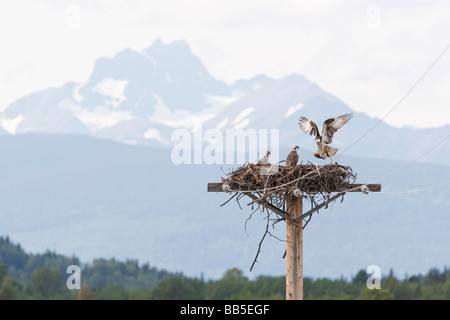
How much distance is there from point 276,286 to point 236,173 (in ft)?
239

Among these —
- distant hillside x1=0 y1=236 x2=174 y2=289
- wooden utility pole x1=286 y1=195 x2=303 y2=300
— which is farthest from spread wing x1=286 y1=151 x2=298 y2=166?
distant hillside x1=0 y1=236 x2=174 y2=289

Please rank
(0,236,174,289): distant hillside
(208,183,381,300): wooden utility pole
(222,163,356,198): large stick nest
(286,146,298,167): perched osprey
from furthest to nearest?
(0,236,174,289): distant hillside, (286,146,298,167): perched osprey, (208,183,381,300): wooden utility pole, (222,163,356,198): large stick nest

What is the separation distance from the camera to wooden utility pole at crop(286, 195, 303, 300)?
38.3 ft

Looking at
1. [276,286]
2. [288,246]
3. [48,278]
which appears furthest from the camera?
[48,278]

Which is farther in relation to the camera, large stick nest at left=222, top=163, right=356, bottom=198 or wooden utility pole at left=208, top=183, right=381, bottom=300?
wooden utility pole at left=208, top=183, right=381, bottom=300

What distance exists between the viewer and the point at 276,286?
83.7 meters

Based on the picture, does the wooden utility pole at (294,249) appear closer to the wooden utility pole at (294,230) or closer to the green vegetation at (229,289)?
the wooden utility pole at (294,230)

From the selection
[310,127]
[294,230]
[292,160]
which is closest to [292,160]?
[292,160]

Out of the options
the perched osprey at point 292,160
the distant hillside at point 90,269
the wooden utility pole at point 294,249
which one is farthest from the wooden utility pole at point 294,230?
the distant hillside at point 90,269

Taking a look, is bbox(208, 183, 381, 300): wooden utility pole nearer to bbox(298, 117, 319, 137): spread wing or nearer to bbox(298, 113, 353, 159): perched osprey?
bbox(298, 113, 353, 159): perched osprey

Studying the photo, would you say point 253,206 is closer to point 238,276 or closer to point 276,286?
point 276,286

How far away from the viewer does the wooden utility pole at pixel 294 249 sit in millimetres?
11688

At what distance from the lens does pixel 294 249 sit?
463 inches
